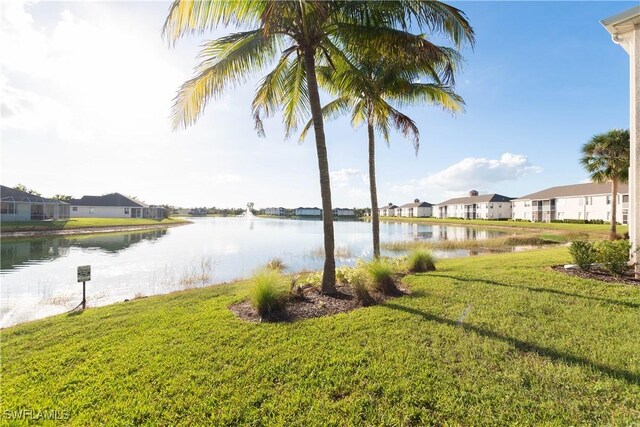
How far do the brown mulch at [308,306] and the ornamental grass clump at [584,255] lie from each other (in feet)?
17.4

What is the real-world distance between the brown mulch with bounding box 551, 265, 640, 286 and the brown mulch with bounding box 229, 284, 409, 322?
4893 millimetres

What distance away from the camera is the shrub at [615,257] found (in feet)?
24.1

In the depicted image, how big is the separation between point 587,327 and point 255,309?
564 cm

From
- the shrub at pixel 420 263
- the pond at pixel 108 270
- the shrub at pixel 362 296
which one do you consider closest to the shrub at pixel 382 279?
the shrub at pixel 362 296

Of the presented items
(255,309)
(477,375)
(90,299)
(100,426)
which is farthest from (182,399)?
(90,299)

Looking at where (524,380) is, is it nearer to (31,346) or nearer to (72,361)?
(72,361)

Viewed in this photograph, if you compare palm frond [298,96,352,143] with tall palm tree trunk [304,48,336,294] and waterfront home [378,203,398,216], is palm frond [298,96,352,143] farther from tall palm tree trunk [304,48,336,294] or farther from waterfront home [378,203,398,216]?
waterfront home [378,203,398,216]

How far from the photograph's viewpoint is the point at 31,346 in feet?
15.9

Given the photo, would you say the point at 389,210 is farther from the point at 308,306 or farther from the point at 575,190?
the point at 308,306

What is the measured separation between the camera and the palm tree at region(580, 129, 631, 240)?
1864 centimetres

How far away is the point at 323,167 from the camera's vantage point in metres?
6.64

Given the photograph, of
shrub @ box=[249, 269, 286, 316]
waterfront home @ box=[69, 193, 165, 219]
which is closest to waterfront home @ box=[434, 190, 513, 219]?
shrub @ box=[249, 269, 286, 316]

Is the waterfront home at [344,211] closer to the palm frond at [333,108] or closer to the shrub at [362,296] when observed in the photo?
the palm frond at [333,108]

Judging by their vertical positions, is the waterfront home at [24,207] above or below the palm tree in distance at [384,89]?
below
